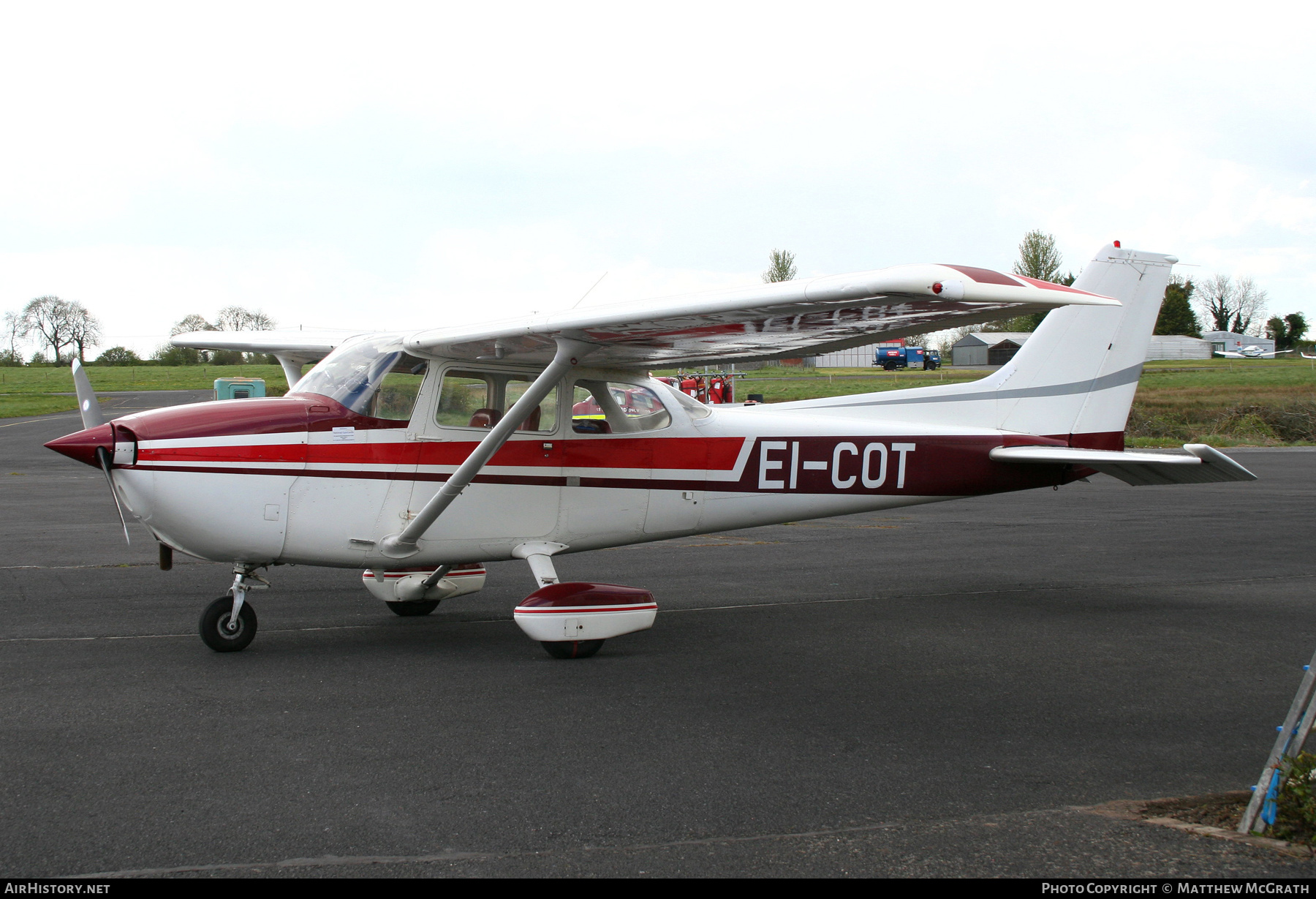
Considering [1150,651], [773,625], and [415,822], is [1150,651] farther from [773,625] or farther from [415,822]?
[415,822]

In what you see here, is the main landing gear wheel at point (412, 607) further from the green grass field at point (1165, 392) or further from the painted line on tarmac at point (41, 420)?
the painted line on tarmac at point (41, 420)

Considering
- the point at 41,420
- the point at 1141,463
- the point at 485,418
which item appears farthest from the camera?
the point at 41,420

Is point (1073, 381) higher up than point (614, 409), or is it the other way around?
point (1073, 381)

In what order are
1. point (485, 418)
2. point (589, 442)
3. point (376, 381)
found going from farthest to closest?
point (589, 442) < point (485, 418) < point (376, 381)

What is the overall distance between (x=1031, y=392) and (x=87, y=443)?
726cm

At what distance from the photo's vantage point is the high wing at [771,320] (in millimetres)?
4203

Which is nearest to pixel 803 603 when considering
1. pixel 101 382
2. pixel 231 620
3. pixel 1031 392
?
pixel 1031 392

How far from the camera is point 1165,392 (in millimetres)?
36438

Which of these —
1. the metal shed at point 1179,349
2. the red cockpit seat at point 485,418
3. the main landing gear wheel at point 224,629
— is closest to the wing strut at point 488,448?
the red cockpit seat at point 485,418

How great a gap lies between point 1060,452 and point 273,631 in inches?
246

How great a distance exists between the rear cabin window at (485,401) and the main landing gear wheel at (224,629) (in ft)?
5.88

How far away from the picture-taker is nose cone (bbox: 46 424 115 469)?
550 cm

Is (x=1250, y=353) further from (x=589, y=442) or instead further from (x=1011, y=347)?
(x=589, y=442)

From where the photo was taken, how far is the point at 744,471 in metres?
7.50
